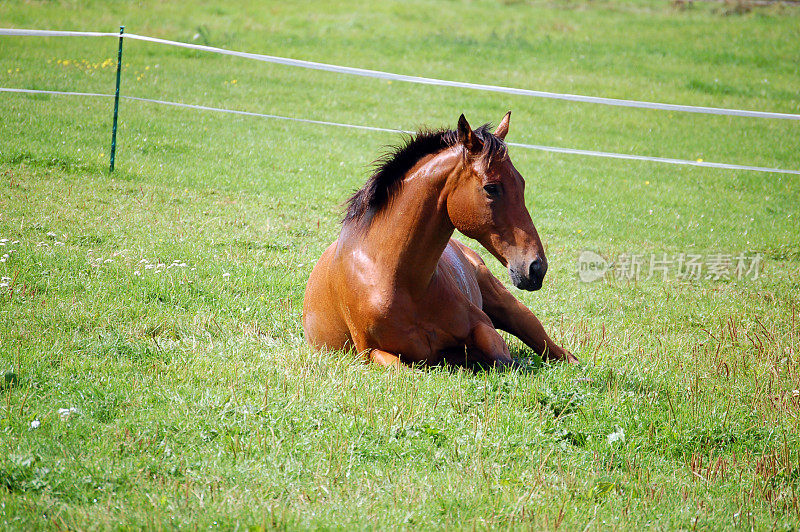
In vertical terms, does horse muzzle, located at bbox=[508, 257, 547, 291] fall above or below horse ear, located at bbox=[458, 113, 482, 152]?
below

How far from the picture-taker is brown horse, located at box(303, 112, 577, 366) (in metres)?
4.38

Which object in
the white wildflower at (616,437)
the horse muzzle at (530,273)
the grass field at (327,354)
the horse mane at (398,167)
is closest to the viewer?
the grass field at (327,354)

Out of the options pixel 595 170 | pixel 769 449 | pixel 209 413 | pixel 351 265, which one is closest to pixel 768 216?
Answer: pixel 595 170

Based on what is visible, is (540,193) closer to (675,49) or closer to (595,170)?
(595,170)

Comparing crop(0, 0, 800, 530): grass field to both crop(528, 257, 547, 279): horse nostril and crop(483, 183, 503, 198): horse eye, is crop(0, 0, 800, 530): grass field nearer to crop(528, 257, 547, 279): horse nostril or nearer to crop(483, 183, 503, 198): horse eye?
crop(528, 257, 547, 279): horse nostril

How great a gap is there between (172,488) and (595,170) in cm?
1233

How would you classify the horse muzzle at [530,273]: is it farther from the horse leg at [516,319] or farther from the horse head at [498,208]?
the horse leg at [516,319]

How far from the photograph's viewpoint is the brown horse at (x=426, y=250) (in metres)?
4.38

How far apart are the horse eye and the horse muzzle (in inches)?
17.0
